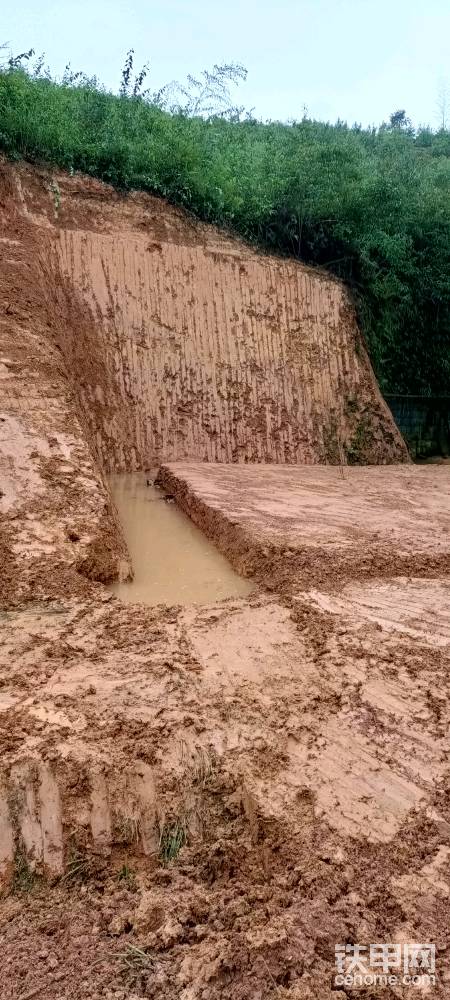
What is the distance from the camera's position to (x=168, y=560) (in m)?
4.67

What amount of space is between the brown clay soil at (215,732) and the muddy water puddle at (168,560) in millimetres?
146

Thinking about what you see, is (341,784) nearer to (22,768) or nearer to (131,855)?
(131,855)

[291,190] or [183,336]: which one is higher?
[291,190]

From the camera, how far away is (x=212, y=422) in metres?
8.10

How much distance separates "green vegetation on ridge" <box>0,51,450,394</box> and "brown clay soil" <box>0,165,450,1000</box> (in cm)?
312

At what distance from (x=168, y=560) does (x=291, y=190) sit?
283 inches

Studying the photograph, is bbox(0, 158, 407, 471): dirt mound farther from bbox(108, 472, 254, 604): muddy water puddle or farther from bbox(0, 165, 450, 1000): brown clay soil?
bbox(108, 472, 254, 604): muddy water puddle

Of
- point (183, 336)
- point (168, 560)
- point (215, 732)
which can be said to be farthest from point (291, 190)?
point (215, 732)

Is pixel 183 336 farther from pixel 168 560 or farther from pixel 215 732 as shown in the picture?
pixel 215 732

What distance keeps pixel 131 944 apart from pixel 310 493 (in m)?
4.47

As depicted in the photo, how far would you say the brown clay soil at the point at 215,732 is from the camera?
1.77m

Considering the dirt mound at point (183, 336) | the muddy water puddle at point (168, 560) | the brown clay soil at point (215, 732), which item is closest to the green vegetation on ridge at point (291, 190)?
the dirt mound at point (183, 336)

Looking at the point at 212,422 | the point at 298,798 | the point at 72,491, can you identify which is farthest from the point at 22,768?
the point at 212,422

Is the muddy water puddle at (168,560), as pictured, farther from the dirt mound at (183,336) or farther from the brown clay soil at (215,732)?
the dirt mound at (183,336)
